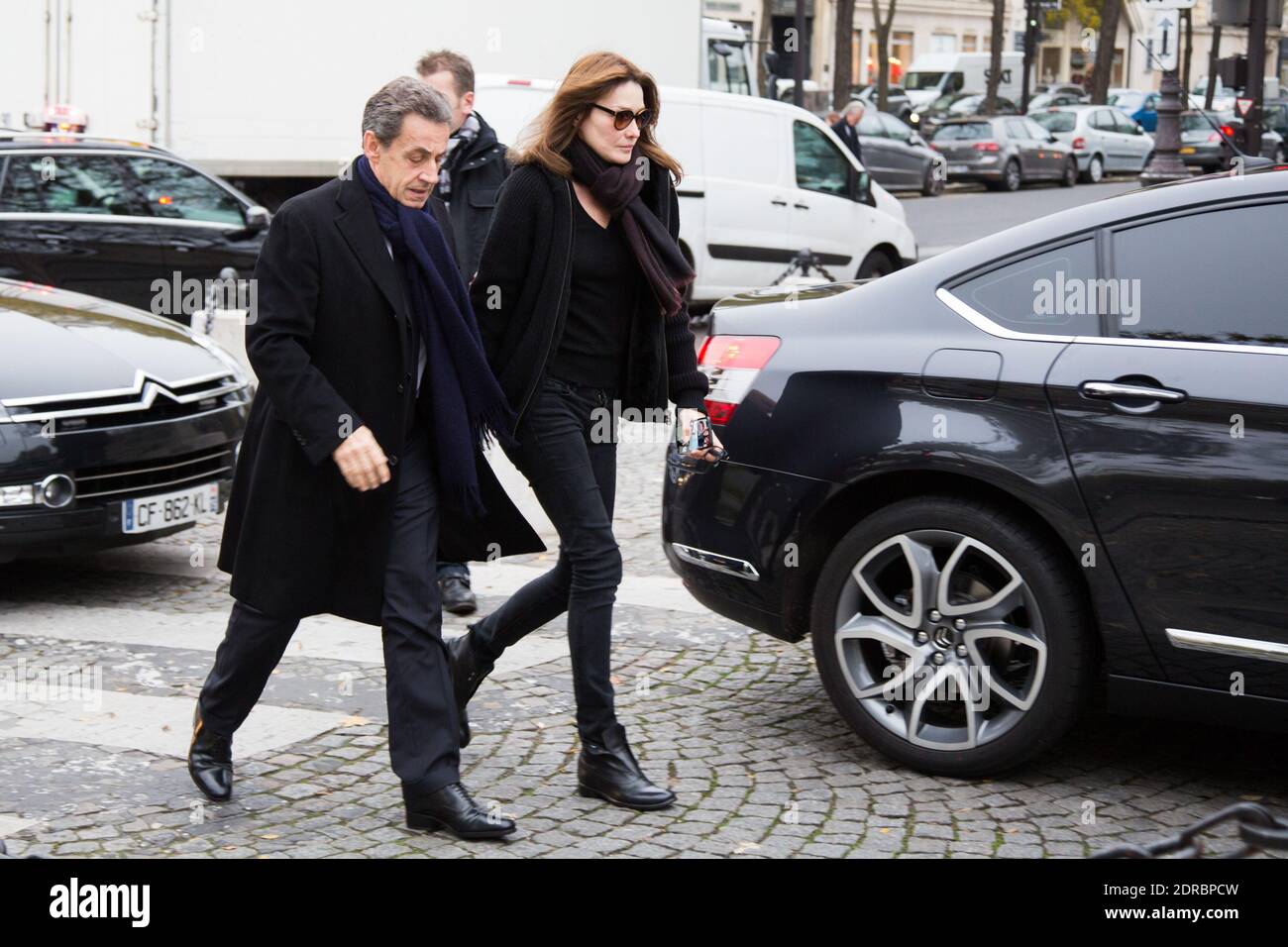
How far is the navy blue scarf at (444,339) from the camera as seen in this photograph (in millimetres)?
4195

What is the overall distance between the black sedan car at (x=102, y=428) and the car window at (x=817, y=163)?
9.04m

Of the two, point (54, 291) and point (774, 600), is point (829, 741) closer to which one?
point (774, 600)

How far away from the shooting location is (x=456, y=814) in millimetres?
4148

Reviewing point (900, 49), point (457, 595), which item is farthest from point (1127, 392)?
point (900, 49)

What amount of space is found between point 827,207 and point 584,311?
11399mm

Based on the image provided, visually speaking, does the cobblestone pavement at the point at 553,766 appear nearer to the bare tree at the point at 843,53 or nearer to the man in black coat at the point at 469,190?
the man in black coat at the point at 469,190

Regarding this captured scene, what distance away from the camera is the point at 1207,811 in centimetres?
443

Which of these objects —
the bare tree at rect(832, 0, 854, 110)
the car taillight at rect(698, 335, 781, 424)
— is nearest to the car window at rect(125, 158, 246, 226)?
the car taillight at rect(698, 335, 781, 424)

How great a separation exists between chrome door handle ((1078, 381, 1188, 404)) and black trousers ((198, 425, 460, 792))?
1.60 meters

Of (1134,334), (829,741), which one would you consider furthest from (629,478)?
(1134,334)

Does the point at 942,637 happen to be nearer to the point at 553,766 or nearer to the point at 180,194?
the point at 553,766

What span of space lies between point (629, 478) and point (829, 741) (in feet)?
14.5

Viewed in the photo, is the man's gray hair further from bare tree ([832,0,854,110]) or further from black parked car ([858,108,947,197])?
bare tree ([832,0,854,110])

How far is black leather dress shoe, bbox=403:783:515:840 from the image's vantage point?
4.15m
